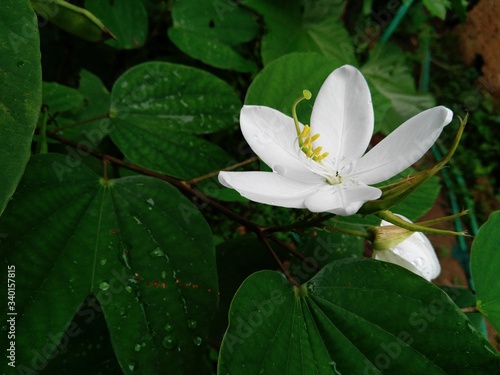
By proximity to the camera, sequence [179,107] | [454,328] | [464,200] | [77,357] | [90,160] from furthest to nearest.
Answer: [464,200] → [90,160] → [179,107] → [77,357] → [454,328]

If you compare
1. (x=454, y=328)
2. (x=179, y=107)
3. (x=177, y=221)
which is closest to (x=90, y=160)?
(x=179, y=107)

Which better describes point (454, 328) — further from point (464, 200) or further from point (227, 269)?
point (464, 200)

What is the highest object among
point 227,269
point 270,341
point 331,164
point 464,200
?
point 331,164

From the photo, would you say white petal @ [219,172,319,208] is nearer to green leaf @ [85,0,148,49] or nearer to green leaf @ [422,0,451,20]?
green leaf @ [85,0,148,49]

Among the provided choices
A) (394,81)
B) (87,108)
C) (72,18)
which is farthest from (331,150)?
(394,81)

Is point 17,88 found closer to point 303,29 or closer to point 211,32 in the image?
point 211,32

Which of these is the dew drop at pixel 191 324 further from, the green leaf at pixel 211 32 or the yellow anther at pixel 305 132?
the green leaf at pixel 211 32
